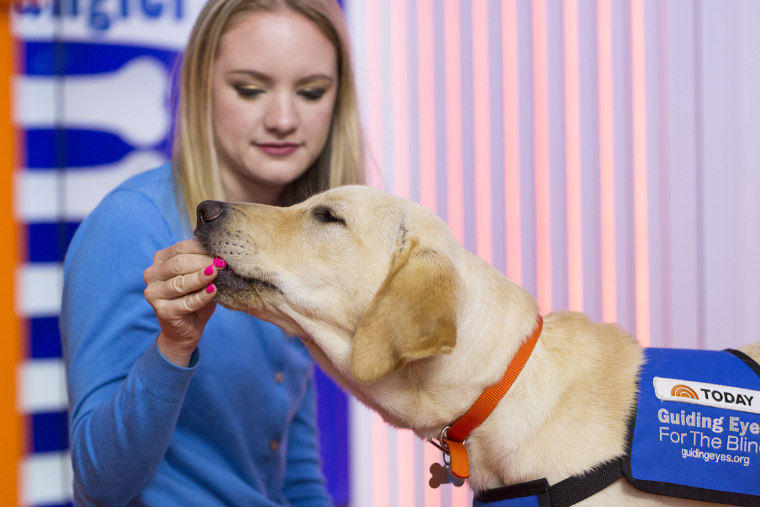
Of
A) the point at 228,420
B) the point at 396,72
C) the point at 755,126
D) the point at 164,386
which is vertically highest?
the point at 396,72

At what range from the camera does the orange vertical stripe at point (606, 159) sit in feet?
10.1

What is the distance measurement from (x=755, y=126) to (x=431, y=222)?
86.6 inches

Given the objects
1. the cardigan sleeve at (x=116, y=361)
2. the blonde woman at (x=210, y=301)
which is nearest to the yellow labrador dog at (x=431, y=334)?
the blonde woman at (x=210, y=301)

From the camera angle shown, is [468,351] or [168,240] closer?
[468,351]

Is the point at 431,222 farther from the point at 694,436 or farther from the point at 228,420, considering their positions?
the point at 228,420

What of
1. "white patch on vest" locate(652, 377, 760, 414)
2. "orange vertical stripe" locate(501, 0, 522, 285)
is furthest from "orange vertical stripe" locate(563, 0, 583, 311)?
"white patch on vest" locate(652, 377, 760, 414)

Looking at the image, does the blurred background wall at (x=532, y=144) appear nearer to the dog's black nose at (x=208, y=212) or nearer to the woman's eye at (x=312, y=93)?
the woman's eye at (x=312, y=93)

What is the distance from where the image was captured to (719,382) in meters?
1.51

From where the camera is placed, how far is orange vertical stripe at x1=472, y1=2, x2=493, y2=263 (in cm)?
310

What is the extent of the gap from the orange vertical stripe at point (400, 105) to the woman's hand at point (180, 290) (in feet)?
5.74

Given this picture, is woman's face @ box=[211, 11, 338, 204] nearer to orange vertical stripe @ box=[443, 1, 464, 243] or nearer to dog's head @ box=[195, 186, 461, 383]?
dog's head @ box=[195, 186, 461, 383]

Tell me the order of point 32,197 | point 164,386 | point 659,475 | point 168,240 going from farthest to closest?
point 32,197
point 168,240
point 164,386
point 659,475

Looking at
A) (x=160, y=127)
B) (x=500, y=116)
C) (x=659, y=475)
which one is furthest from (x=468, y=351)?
(x=160, y=127)

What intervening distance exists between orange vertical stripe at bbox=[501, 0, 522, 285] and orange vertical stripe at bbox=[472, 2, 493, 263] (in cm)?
8
